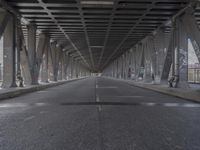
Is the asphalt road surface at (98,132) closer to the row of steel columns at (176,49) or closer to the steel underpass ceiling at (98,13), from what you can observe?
the row of steel columns at (176,49)

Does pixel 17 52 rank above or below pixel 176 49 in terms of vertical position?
below

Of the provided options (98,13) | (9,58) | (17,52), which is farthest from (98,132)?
(17,52)

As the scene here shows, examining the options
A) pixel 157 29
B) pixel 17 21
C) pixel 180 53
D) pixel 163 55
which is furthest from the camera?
pixel 157 29

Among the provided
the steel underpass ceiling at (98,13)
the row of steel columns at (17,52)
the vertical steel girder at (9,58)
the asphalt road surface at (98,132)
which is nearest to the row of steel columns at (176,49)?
the steel underpass ceiling at (98,13)

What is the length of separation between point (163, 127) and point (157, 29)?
25.9 meters

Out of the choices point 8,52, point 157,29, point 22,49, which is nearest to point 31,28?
point 22,49

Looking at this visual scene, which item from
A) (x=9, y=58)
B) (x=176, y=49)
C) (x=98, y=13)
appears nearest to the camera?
(x=9, y=58)

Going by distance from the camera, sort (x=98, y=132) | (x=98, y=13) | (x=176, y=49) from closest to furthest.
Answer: (x=98, y=132) < (x=176, y=49) < (x=98, y=13)

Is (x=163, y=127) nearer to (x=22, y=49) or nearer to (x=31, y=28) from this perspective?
(x=22, y=49)

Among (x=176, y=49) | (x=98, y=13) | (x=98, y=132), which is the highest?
(x=98, y=13)

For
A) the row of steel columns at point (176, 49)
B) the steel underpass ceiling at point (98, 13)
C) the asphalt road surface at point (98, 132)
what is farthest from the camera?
the steel underpass ceiling at point (98, 13)

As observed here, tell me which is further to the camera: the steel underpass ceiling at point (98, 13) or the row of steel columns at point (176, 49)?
the steel underpass ceiling at point (98, 13)

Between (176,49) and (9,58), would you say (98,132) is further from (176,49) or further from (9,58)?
(176,49)

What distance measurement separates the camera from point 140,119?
959 centimetres
